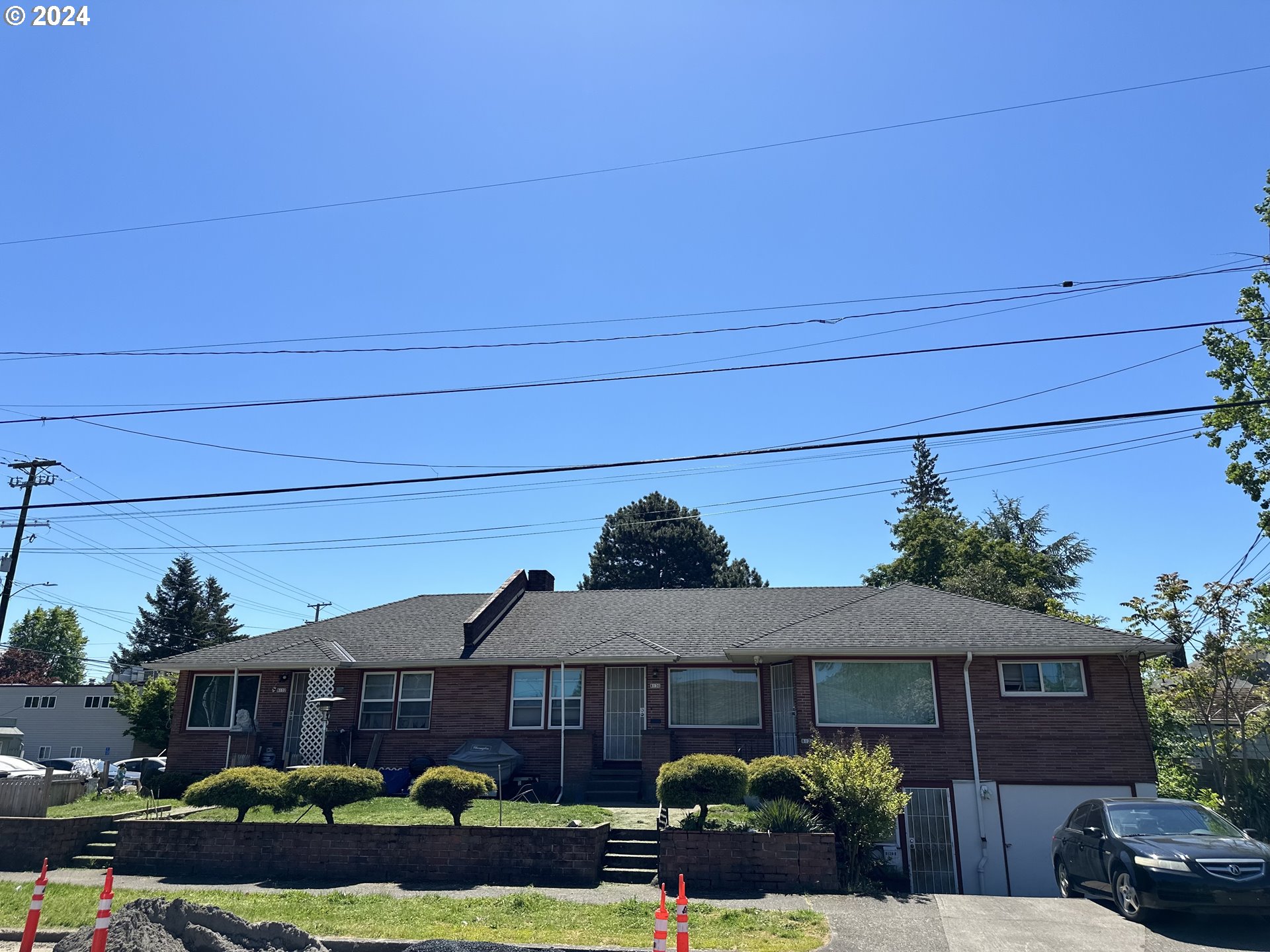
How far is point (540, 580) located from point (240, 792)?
15460mm

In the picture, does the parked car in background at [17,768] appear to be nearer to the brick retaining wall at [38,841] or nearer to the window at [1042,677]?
the brick retaining wall at [38,841]

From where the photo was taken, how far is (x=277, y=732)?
21688 mm

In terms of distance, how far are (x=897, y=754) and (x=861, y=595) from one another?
7.19m

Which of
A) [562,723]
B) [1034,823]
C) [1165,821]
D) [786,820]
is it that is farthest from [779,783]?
[562,723]

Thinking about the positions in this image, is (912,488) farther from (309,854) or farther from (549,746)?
(309,854)

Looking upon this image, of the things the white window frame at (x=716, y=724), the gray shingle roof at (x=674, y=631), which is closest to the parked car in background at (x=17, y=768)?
the gray shingle roof at (x=674, y=631)

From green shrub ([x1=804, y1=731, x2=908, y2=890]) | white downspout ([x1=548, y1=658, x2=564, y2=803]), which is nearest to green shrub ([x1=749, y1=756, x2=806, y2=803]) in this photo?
green shrub ([x1=804, y1=731, x2=908, y2=890])

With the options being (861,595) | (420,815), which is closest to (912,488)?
(861,595)

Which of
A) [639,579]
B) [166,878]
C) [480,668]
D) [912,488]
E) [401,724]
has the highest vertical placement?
[912,488]

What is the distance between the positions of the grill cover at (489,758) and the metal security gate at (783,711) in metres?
6.20

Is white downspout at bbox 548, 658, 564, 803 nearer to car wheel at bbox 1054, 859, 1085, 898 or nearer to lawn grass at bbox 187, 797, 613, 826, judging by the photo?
lawn grass at bbox 187, 797, 613, 826

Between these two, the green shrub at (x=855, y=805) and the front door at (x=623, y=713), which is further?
the front door at (x=623, y=713)

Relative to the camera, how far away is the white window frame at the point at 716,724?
64.7ft

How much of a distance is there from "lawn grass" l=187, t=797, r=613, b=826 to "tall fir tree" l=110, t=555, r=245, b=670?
49656mm
